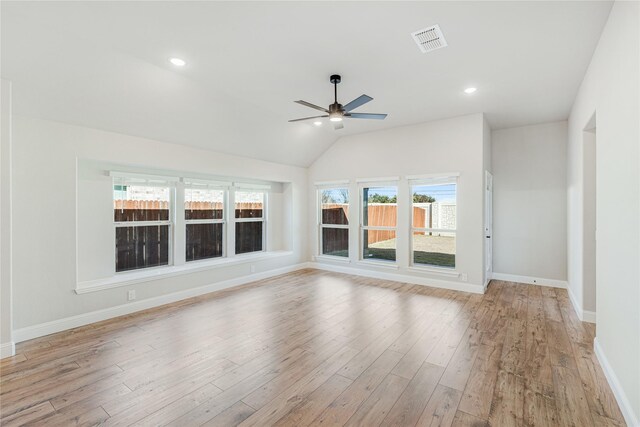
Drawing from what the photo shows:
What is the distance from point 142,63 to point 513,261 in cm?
709

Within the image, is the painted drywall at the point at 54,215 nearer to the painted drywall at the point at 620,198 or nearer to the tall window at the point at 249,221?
the tall window at the point at 249,221

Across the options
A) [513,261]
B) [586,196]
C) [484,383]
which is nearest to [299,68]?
[484,383]

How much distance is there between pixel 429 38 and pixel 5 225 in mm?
4577

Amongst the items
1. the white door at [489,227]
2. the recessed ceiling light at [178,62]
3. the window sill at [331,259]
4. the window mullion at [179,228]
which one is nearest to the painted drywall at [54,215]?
the window mullion at [179,228]

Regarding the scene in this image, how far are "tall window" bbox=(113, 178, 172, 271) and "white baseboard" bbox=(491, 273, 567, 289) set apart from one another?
6.55m

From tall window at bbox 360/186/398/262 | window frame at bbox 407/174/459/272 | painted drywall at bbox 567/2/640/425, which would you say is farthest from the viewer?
tall window at bbox 360/186/398/262

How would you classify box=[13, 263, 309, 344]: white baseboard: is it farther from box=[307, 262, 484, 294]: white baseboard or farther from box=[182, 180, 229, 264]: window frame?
box=[307, 262, 484, 294]: white baseboard

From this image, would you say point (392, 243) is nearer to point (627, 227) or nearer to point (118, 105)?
point (627, 227)

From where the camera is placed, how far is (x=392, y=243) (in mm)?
6309

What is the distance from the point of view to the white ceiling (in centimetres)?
247

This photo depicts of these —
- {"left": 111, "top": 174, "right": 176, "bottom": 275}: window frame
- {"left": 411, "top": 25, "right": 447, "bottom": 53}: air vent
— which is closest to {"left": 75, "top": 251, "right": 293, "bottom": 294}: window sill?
{"left": 111, "top": 174, "right": 176, "bottom": 275}: window frame

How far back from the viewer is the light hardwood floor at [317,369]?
6.91 ft

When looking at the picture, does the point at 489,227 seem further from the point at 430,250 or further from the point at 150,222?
the point at 150,222

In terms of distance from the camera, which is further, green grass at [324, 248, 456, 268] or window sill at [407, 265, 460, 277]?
green grass at [324, 248, 456, 268]
